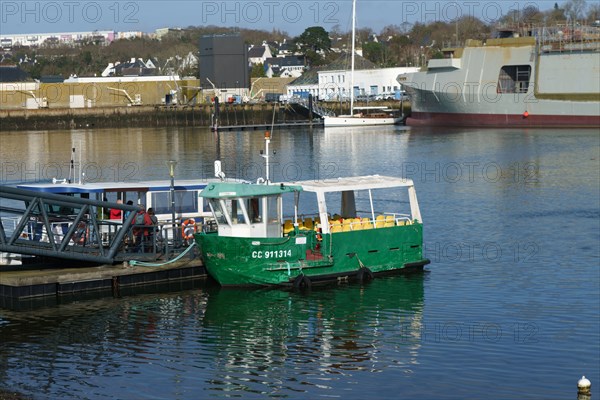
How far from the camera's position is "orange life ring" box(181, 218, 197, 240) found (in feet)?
95.8

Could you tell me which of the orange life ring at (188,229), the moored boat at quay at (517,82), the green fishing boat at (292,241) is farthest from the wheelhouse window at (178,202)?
the moored boat at quay at (517,82)

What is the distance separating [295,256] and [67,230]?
602 cm

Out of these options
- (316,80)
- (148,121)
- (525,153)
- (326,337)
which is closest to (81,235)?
(326,337)

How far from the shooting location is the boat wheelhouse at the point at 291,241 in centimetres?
2714

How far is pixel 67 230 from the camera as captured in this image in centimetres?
2845

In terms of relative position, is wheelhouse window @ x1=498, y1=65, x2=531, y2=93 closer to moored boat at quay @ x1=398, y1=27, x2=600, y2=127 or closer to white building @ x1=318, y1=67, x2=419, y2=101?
moored boat at quay @ x1=398, y1=27, x2=600, y2=127

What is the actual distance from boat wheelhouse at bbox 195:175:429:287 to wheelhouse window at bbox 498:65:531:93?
241 feet

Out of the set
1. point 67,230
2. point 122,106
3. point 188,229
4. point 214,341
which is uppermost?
point 122,106

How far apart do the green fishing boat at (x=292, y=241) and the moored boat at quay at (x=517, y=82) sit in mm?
69916
